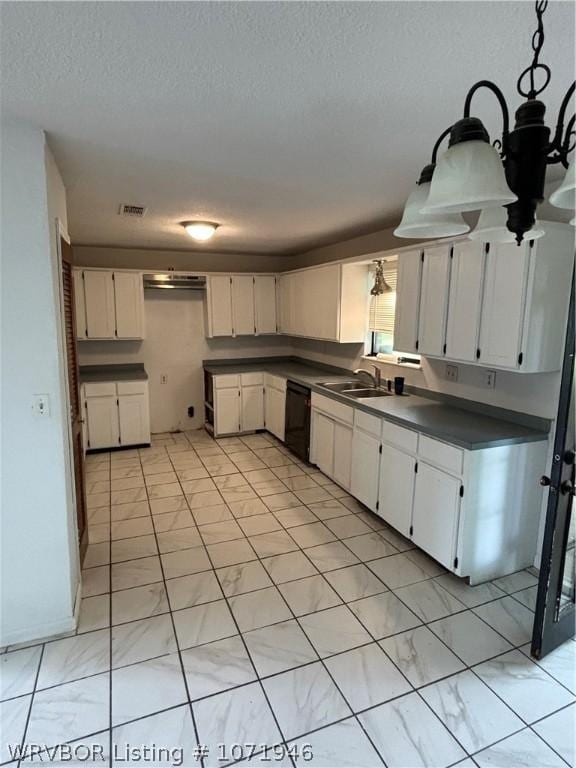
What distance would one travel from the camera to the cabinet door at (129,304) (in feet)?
16.3

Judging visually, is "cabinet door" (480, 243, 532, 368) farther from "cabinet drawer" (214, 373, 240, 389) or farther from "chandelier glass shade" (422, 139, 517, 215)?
"cabinet drawer" (214, 373, 240, 389)

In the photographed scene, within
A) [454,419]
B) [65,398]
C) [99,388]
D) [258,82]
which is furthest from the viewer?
[99,388]

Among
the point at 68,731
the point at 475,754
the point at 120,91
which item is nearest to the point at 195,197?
the point at 120,91

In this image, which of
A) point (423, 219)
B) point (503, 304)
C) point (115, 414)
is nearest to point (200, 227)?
point (115, 414)

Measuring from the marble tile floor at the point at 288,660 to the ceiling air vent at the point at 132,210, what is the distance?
245cm

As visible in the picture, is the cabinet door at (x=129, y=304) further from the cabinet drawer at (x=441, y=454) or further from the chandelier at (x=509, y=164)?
the chandelier at (x=509, y=164)

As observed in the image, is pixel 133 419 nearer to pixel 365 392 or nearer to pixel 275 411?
pixel 275 411

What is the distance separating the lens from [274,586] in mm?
2598

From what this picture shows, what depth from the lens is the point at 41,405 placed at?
2.04m

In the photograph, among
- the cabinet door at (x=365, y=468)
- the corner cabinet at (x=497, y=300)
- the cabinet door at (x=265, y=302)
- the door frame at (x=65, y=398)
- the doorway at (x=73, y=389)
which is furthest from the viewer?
the cabinet door at (x=265, y=302)

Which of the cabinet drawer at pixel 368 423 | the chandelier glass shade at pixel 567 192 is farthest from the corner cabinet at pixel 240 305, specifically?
the chandelier glass shade at pixel 567 192

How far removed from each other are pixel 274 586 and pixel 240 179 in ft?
8.19

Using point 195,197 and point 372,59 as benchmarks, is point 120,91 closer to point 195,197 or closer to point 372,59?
point 372,59

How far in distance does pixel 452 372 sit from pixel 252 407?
2.91m
